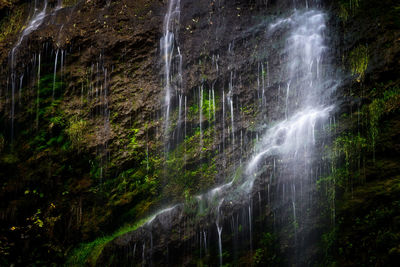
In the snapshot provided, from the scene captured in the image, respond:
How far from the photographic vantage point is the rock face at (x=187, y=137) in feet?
17.2

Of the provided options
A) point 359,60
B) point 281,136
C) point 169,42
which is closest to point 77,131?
point 169,42

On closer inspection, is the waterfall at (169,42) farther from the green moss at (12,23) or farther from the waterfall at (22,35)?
the green moss at (12,23)

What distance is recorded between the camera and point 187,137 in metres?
7.07

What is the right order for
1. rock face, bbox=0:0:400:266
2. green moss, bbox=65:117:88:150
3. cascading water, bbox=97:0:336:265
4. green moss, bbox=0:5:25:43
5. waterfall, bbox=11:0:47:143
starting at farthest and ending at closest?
green moss, bbox=0:5:25:43, waterfall, bbox=11:0:47:143, green moss, bbox=65:117:88:150, cascading water, bbox=97:0:336:265, rock face, bbox=0:0:400:266

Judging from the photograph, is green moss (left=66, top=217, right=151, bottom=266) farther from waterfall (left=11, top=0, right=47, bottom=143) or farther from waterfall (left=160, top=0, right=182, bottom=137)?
waterfall (left=11, top=0, right=47, bottom=143)

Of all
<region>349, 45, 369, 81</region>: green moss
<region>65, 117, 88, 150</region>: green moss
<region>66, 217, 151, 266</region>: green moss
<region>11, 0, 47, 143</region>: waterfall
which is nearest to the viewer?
<region>349, 45, 369, 81</region>: green moss

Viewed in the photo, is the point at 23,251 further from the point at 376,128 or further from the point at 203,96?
the point at 376,128

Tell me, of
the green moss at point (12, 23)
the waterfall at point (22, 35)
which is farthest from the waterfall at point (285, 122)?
the green moss at point (12, 23)

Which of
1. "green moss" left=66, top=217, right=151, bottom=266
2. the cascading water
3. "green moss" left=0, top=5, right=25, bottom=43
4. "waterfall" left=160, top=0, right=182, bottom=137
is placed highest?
"green moss" left=0, top=5, right=25, bottom=43

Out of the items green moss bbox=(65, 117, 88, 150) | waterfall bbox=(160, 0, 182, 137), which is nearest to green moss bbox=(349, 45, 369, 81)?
waterfall bbox=(160, 0, 182, 137)

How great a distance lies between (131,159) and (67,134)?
74.3 inches

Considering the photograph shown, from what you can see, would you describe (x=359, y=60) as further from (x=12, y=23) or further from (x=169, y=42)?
(x=12, y=23)

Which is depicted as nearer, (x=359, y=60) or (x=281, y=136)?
(x=359, y=60)

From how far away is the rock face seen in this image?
17.2ft
